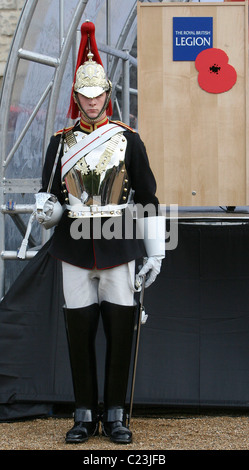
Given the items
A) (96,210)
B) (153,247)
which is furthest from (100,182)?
(153,247)

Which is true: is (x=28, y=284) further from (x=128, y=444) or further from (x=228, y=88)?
(x=228, y=88)

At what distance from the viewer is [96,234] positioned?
345 cm

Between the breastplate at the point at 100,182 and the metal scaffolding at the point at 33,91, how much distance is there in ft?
2.65

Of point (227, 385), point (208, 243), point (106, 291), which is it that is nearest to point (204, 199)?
point (208, 243)

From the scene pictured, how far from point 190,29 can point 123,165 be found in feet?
2.55

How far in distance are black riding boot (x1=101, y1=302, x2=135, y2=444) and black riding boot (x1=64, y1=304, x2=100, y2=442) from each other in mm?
52

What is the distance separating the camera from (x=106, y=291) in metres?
3.49

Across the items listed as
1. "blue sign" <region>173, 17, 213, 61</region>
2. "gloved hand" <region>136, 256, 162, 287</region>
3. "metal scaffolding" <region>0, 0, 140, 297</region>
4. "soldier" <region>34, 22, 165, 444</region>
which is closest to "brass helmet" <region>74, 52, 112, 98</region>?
"soldier" <region>34, 22, 165, 444</region>

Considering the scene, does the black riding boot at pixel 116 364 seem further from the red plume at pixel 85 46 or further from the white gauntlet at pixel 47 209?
the red plume at pixel 85 46

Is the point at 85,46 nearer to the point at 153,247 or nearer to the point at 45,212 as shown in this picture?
the point at 45,212

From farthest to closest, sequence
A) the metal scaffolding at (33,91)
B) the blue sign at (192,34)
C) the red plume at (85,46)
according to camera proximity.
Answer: the metal scaffolding at (33,91), the blue sign at (192,34), the red plume at (85,46)

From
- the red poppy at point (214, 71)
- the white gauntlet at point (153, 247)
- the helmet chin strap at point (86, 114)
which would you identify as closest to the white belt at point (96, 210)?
the white gauntlet at point (153, 247)

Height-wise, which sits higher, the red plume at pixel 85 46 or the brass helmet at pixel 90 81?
the red plume at pixel 85 46

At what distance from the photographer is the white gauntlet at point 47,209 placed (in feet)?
11.2
